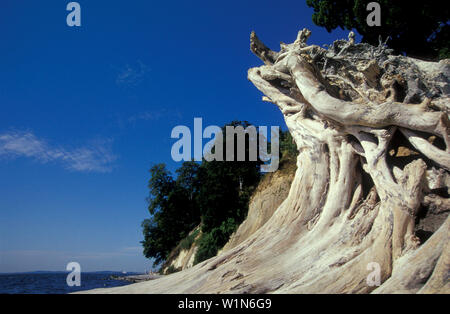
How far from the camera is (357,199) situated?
237 inches

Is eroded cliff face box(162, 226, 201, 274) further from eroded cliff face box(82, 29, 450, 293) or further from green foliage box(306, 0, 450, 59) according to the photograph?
eroded cliff face box(82, 29, 450, 293)

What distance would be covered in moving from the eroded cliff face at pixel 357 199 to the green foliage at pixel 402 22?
7.60 m

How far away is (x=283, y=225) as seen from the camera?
6.54 meters

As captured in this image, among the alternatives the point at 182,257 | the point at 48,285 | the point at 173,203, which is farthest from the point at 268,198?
the point at 48,285

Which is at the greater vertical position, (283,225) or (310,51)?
(310,51)

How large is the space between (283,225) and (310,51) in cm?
525

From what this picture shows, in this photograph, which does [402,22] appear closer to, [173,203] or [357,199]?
[357,199]

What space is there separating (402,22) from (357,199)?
1264cm

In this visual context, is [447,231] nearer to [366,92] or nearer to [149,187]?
[366,92]

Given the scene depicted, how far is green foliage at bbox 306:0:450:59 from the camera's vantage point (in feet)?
45.0

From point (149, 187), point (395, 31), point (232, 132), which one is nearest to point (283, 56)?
point (395, 31)

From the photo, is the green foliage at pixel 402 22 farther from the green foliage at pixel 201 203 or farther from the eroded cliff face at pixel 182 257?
the eroded cliff face at pixel 182 257

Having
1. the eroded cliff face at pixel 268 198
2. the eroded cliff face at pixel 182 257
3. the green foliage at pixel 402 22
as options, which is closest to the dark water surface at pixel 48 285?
the eroded cliff face at pixel 182 257

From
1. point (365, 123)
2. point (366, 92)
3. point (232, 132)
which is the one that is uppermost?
point (232, 132)
